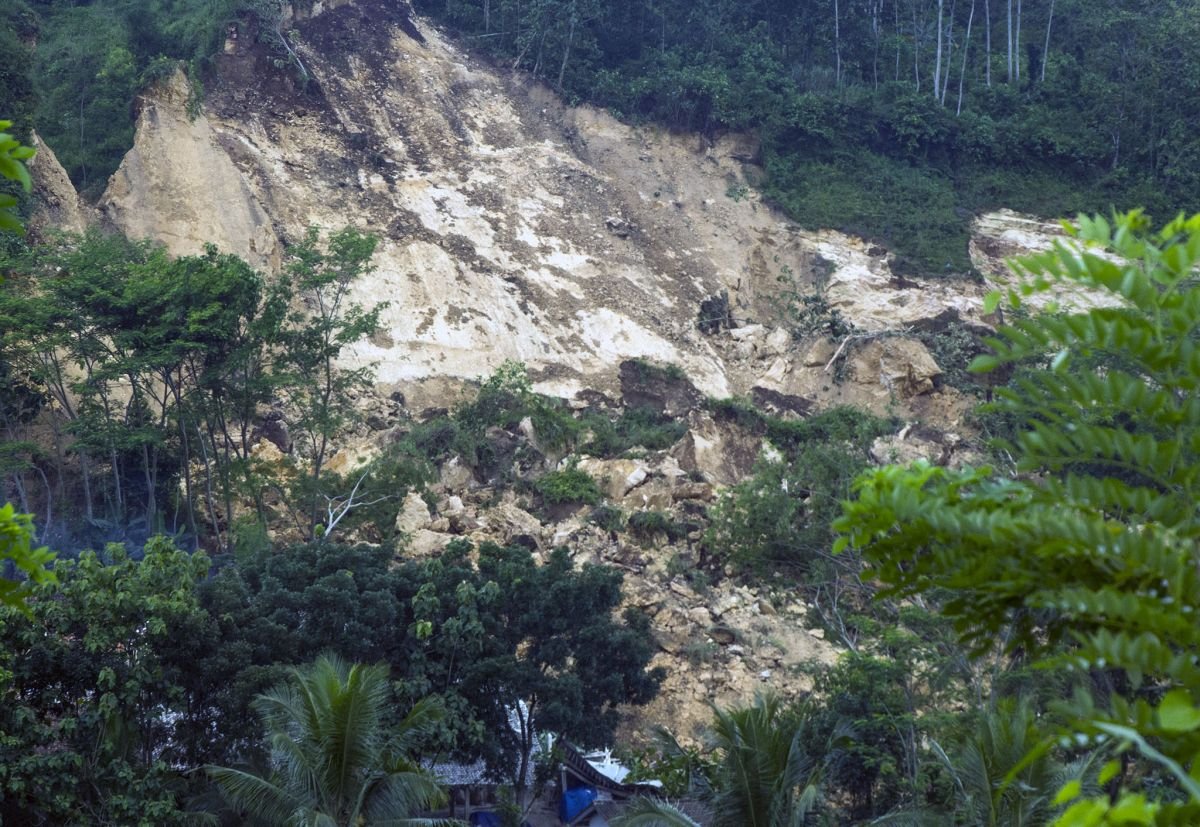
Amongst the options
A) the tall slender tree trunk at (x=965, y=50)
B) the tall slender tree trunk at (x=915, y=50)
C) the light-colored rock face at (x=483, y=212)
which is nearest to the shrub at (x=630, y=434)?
the light-colored rock face at (x=483, y=212)

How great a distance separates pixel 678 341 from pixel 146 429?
1503 centimetres

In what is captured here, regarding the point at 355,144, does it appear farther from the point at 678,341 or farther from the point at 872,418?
the point at 872,418

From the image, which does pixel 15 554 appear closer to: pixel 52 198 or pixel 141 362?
pixel 141 362

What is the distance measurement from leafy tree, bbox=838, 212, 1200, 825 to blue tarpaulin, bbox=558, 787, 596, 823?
14.9 metres

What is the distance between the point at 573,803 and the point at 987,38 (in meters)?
32.1

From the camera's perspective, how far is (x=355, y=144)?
33125 mm

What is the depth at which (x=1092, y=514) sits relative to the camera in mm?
3580

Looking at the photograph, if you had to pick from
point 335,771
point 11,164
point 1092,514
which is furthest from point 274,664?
point 1092,514

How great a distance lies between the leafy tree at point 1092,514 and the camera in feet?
10.2

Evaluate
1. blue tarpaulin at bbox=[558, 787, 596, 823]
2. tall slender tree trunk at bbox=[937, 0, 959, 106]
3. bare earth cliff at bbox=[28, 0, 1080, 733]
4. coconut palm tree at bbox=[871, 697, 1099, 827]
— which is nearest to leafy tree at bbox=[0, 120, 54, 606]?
coconut palm tree at bbox=[871, 697, 1099, 827]

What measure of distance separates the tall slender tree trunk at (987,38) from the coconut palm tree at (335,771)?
1342 inches

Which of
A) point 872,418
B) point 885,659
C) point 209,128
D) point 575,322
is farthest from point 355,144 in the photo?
point 885,659

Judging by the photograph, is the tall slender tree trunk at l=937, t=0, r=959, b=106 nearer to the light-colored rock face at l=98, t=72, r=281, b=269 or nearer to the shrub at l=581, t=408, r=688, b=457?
the shrub at l=581, t=408, r=688, b=457

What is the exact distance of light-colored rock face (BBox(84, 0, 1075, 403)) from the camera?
29422 millimetres
